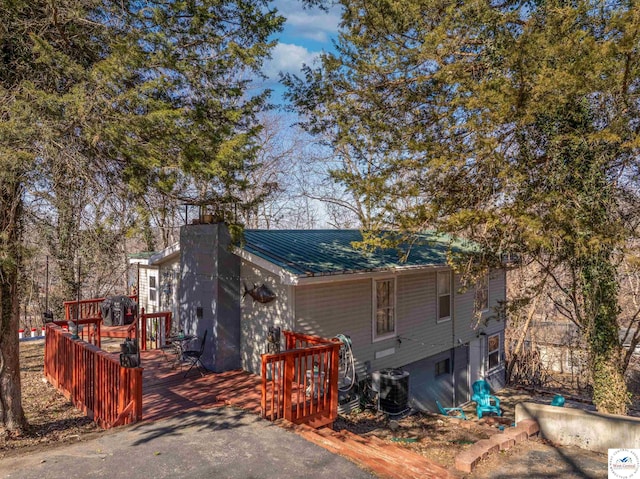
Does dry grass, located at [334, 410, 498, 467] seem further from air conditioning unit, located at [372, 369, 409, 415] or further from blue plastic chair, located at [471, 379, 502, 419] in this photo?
blue plastic chair, located at [471, 379, 502, 419]

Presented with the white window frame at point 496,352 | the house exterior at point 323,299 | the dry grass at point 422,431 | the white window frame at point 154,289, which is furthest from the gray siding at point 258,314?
the white window frame at point 496,352

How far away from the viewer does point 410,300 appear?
11055mm

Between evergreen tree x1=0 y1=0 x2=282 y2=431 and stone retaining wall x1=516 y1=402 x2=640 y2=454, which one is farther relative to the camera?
stone retaining wall x1=516 y1=402 x2=640 y2=454

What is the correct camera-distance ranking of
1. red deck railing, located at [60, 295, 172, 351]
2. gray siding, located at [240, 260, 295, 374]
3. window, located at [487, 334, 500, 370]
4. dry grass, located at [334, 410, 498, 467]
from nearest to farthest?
dry grass, located at [334, 410, 498, 467]
gray siding, located at [240, 260, 295, 374]
red deck railing, located at [60, 295, 172, 351]
window, located at [487, 334, 500, 370]

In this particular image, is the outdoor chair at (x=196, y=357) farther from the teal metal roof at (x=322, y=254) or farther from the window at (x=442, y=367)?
the window at (x=442, y=367)

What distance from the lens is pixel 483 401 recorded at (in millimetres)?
12141

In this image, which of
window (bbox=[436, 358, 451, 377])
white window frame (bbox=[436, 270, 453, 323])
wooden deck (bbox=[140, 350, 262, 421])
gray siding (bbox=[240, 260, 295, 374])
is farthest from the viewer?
window (bbox=[436, 358, 451, 377])

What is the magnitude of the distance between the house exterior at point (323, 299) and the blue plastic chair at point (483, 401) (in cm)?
71

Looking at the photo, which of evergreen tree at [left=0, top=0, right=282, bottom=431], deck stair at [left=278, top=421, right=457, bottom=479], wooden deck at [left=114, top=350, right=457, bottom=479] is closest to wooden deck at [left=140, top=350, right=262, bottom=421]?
wooden deck at [left=114, top=350, right=457, bottom=479]

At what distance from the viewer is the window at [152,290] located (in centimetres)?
1366

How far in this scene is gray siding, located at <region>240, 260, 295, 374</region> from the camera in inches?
329

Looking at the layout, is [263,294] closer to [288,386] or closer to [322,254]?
[322,254]

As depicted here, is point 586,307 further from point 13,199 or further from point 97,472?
point 13,199

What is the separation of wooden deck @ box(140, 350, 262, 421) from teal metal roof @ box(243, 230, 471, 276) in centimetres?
226
